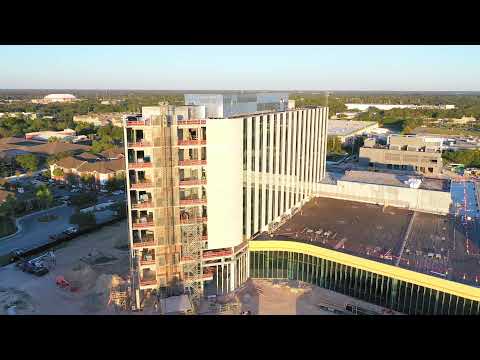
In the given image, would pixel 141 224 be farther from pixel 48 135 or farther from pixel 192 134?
pixel 48 135

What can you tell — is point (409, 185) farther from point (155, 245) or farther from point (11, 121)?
point (11, 121)

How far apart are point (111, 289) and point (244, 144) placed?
13641 millimetres

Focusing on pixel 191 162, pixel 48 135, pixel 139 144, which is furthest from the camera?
pixel 48 135

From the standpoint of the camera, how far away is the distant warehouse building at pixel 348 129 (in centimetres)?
8100

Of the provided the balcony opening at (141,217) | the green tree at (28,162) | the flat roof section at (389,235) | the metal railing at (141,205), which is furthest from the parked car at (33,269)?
the green tree at (28,162)

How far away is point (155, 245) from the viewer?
25.9 metres

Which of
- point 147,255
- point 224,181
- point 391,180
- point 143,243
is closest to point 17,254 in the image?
point 147,255

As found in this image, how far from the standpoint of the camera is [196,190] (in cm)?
2703

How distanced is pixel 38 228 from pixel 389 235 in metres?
32.9

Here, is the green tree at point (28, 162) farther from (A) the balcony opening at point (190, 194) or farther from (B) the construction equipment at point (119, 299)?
(A) the balcony opening at point (190, 194)

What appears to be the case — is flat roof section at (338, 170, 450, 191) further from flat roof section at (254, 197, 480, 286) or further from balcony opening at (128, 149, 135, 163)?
balcony opening at (128, 149, 135, 163)

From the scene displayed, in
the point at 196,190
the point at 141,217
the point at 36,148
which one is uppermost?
the point at 196,190
